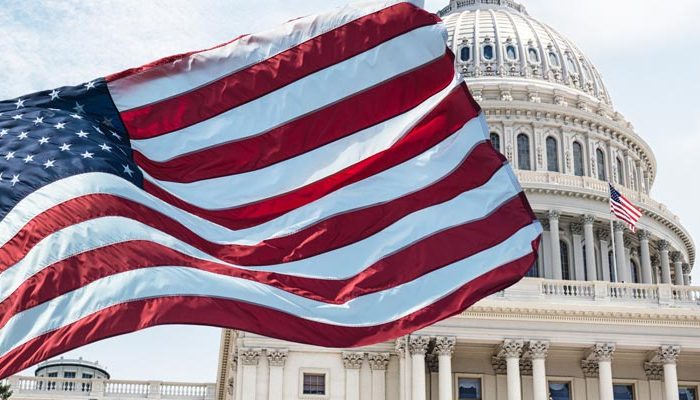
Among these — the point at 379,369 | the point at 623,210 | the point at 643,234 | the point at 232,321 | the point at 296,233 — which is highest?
the point at 643,234

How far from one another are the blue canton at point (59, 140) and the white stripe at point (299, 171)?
66 cm

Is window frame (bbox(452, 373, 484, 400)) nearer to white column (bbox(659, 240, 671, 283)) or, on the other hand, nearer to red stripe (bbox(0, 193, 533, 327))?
white column (bbox(659, 240, 671, 283))

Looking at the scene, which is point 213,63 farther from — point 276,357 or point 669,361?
A: point 669,361

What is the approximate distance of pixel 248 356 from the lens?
53.6 metres

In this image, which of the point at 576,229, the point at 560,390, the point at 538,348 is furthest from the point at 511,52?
the point at 538,348

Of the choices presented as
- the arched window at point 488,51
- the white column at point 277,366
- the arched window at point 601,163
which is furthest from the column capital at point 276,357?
the arched window at point 488,51

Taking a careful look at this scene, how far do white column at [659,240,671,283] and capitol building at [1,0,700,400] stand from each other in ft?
0.65

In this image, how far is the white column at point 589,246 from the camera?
7562 centimetres

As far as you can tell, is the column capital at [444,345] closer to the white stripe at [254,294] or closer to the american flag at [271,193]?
the american flag at [271,193]

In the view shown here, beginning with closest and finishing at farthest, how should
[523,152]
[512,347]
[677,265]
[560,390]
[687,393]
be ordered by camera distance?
1. [512,347]
2. [560,390]
3. [687,393]
4. [523,152]
5. [677,265]

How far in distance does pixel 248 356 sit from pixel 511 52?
134 feet

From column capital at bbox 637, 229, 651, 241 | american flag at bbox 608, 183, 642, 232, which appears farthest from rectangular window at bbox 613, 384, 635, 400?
column capital at bbox 637, 229, 651, 241

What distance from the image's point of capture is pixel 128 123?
15312mm

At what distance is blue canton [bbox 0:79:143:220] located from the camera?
13.9 meters
